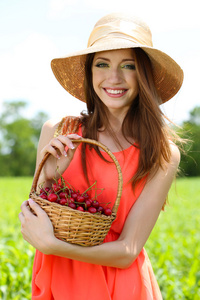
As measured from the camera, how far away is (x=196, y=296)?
3.73m

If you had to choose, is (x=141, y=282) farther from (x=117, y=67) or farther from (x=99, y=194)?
(x=117, y=67)

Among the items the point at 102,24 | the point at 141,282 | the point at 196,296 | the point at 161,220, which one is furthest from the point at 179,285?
the point at 161,220

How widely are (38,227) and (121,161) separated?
599 mm

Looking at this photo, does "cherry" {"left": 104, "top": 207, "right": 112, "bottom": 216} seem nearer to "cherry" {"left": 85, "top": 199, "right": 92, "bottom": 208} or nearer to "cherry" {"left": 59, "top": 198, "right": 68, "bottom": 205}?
"cherry" {"left": 85, "top": 199, "right": 92, "bottom": 208}

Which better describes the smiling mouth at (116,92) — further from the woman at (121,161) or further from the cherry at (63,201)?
the cherry at (63,201)

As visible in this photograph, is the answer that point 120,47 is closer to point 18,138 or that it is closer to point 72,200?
point 72,200

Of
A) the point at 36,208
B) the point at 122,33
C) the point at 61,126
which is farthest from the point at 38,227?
the point at 122,33

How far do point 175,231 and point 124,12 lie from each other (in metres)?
6.41

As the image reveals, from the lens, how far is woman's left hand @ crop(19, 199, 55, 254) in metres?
1.49

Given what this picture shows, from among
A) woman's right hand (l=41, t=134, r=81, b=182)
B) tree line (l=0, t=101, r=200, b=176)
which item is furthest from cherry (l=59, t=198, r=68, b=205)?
tree line (l=0, t=101, r=200, b=176)

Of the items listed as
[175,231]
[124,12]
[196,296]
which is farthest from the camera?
[175,231]

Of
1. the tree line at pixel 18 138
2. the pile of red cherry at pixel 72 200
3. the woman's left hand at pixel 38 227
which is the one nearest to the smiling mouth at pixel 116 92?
the pile of red cherry at pixel 72 200

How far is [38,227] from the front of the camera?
152 cm

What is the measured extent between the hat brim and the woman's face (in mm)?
76
